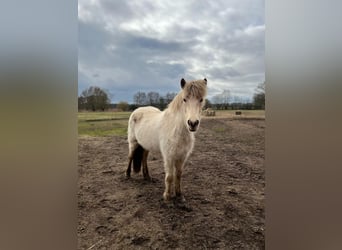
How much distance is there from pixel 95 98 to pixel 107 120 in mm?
209

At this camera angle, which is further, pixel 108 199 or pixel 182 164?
pixel 182 164

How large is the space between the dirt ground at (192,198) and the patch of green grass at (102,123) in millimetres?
49

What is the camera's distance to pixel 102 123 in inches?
47.6

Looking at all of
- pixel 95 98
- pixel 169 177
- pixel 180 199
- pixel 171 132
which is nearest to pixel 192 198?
pixel 180 199

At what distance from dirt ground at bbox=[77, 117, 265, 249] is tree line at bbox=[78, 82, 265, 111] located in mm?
101

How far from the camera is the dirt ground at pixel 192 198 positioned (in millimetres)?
1013

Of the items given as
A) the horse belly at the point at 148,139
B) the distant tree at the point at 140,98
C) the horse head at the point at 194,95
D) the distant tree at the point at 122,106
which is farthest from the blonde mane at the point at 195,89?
the horse belly at the point at 148,139
